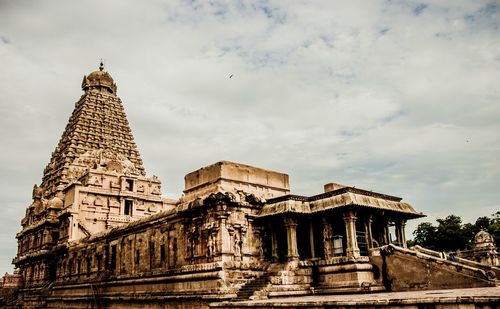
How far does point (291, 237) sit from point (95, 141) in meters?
41.8

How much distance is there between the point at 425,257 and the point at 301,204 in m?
7.14

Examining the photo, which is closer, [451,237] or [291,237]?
[291,237]

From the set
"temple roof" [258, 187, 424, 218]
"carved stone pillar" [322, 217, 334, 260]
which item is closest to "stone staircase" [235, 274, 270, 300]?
"carved stone pillar" [322, 217, 334, 260]

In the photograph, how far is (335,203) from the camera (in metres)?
24.1

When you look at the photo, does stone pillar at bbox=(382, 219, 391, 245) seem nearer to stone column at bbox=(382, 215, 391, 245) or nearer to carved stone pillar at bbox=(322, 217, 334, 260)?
stone column at bbox=(382, 215, 391, 245)

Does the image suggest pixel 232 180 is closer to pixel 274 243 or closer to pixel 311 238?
pixel 274 243

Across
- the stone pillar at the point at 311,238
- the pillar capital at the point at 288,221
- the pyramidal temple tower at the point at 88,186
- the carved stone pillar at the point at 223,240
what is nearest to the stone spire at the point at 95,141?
the pyramidal temple tower at the point at 88,186

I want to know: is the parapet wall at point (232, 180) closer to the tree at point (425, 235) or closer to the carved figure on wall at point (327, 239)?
the carved figure on wall at point (327, 239)

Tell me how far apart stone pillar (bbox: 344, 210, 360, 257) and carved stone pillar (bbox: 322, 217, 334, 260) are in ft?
4.72

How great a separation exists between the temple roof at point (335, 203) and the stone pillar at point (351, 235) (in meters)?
0.60

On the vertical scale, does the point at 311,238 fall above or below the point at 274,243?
above

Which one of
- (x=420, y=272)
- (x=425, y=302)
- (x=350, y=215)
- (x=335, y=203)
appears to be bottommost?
(x=425, y=302)

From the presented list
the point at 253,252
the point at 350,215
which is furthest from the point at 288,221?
the point at 350,215

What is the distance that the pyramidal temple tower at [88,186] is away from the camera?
48562mm
